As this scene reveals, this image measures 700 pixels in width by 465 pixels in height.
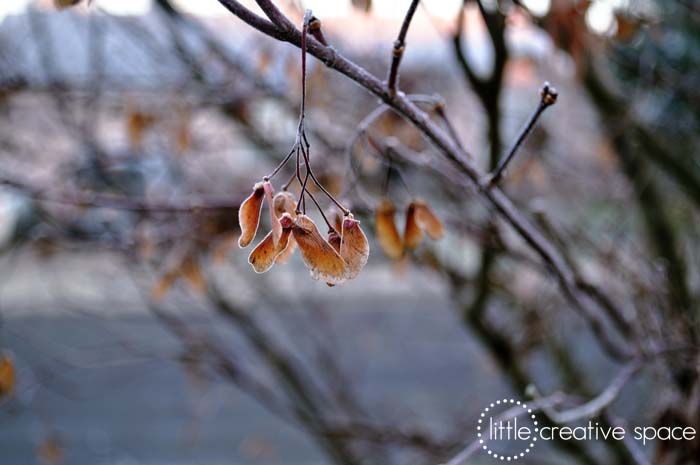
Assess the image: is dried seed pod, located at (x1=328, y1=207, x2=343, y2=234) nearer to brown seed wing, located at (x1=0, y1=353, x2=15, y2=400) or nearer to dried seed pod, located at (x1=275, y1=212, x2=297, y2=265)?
dried seed pod, located at (x1=275, y1=212, x2=297, y2=265)

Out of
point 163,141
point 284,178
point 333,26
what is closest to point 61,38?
point 163,141

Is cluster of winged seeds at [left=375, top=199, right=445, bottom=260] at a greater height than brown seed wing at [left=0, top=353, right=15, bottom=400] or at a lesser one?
greater

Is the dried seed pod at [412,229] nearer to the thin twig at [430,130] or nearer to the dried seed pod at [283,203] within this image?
the thin twig at [430,130]

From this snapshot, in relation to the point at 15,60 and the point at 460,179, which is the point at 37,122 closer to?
the point at 15,60

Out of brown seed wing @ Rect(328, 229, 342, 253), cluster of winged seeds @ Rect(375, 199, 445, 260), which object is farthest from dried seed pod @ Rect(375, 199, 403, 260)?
brown seed wing @ Rect(328, 229, 342, 253)

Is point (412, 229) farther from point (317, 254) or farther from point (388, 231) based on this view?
point (317, 254)

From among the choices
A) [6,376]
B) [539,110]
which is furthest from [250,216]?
[6,376]

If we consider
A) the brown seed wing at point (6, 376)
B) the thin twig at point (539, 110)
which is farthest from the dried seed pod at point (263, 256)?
the brown seed wing at point (6, 376)
